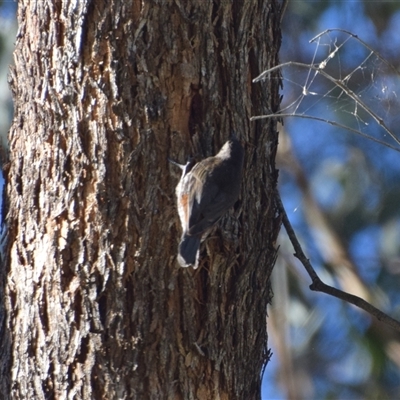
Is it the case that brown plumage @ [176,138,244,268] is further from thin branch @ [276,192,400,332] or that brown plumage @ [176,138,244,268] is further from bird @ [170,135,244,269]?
Answer: thin branch @ [276,192,400,332]

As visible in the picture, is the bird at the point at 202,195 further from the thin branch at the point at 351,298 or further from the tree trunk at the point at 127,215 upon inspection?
the thin branch at the point at 351,298

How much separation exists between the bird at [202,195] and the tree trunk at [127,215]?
0.13ft

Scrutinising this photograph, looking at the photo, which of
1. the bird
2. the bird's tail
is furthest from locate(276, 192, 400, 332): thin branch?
the bird's tail

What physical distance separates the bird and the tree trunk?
0.04m

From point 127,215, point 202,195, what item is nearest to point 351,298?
point 202,195

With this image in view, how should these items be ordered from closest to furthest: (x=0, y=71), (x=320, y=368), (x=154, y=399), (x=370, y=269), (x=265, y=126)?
(x=154, y=399)
(x=265, y=126)
(x=0, y=71)
(x=370, y=269)
(x=320, y=368)

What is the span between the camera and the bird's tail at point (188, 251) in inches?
94.1

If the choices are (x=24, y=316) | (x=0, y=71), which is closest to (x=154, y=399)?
(x=24, y=316)

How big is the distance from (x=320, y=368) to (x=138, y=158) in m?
4.87

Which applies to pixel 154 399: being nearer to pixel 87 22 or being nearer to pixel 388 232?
pixel 87 22

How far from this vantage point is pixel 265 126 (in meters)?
2.73

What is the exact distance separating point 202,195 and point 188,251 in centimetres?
43

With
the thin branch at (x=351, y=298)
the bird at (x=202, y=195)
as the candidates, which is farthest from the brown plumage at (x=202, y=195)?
the thin branch at (x=351, y=298)

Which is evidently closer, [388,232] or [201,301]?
[201,301]
